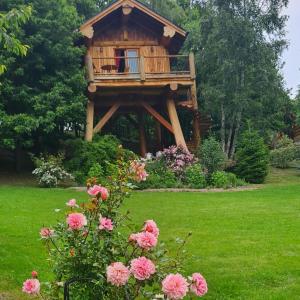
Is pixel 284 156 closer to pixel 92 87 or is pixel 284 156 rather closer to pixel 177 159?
pixel 177 159

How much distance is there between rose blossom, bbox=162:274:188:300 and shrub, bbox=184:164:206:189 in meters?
14.9

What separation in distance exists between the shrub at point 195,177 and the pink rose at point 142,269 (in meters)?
14.8

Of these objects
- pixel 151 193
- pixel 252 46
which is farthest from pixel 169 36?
pixel 151 193

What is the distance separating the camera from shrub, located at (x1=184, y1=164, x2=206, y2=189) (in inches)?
706

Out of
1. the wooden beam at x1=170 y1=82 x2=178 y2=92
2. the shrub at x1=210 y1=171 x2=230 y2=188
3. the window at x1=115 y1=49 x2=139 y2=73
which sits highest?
the window at x1=115 y1=49 x2=139 y2=73

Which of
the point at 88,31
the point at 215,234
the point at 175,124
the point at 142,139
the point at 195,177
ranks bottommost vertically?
the point at 215,234

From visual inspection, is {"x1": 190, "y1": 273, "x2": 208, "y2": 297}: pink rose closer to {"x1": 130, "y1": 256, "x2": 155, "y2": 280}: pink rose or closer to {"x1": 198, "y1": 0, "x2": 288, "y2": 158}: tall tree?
{"x1": 130, "y1": 256, "x2": 155, "y2": 280}: pink rose

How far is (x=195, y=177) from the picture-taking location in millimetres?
18141

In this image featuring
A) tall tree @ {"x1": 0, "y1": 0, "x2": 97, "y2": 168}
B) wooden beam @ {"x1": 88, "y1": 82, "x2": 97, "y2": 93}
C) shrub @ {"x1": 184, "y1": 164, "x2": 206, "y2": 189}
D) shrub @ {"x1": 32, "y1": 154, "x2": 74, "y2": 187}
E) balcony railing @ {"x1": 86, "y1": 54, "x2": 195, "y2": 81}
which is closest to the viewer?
shrub @ {"x1": 32, "y1": 154, "x2": 74, "y2": 187}

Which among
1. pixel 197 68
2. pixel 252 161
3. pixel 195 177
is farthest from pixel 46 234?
pixel 197 68

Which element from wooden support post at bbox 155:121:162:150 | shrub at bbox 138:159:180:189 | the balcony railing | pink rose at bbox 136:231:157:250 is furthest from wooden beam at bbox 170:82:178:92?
pink rose at bbox 136:231:157:250

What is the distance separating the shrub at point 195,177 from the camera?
17922 mm

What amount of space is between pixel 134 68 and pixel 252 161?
6.99 m

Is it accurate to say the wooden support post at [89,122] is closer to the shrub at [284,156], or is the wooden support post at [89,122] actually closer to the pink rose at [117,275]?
the shrub at [284,156]
